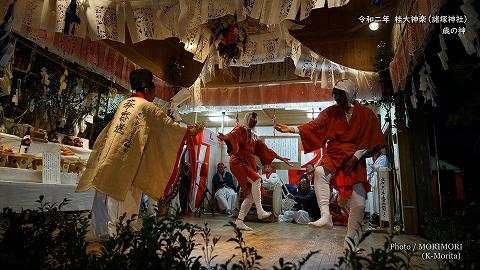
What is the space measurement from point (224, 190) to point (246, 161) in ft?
12.2

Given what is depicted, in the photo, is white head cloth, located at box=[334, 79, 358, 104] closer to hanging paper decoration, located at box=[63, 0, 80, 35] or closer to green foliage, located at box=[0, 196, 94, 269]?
green foliage, located at box=[0, 196, 94, 269]

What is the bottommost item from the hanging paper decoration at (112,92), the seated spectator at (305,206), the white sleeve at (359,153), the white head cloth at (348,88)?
the seated spectator at (305,206)

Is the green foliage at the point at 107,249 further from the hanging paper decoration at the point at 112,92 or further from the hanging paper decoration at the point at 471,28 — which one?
the hanging paper decoration at the point at 112,92

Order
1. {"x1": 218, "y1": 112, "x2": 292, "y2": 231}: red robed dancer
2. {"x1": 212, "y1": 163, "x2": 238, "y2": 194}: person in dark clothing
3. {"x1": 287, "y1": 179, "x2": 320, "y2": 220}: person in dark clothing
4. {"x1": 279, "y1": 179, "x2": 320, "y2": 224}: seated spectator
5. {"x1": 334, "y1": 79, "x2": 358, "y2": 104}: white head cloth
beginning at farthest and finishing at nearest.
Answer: {"x1": 212, "y1": 163, "x2": 238, "y2": 194}: person in dark clothing
{"x1": 287, "y1": 179, "x2": 320, "y2": 220}: person in dark clothing
{"x1": 279, "y1": 179, "x2": 320, "y2": 224}: seated spectator
{"x1": 218, "y1": 112, "x2": 292, "y2": 231}: red robed dancer
{"x1": 334, "y1": 79, "x2": 358, "y2": 104}: white head cloth

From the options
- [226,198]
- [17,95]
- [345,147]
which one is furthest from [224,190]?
[345,147]

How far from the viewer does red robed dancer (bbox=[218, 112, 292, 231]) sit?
4629 millimetres

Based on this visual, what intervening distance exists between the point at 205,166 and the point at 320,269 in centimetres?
644

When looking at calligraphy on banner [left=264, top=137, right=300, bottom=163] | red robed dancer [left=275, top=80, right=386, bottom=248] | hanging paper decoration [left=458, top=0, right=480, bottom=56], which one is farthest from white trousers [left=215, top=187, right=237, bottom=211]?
hanging paper decoration [left=458, top=0, right=480, bottom=56]

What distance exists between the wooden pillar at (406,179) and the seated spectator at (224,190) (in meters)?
4.61

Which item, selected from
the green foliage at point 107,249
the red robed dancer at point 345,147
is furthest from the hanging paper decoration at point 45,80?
the red robed dancer at point 345,147

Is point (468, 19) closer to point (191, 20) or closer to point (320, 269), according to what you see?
point (320, 269)

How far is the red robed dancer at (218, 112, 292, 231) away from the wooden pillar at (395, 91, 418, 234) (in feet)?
5.49

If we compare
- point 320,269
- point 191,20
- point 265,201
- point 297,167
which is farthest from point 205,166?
point 320,269

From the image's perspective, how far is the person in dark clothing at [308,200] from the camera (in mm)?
6943
